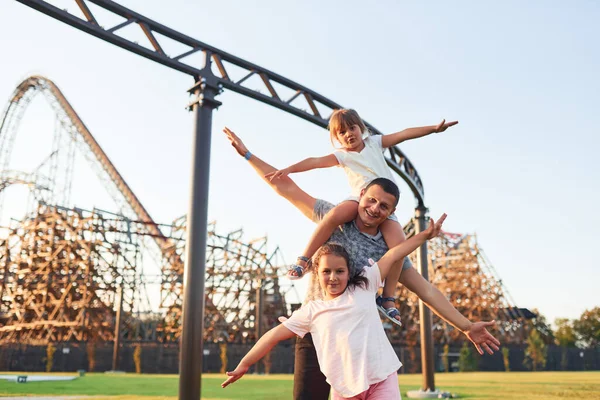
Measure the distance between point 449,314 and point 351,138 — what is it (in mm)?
841

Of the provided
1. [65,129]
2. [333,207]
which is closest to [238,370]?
[333,207]

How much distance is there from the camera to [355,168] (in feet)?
7.86

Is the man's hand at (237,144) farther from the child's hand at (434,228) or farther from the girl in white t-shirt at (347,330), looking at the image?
the child's hand at (434,228)

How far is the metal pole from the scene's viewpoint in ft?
14.9

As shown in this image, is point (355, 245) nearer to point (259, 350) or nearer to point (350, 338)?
point (350, 338)

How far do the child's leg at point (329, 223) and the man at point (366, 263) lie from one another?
46mm

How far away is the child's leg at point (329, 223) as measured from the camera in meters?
2.24

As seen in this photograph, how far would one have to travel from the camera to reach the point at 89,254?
71.8 ft

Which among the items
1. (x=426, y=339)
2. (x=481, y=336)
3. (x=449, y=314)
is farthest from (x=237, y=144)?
(x=426, y=339)

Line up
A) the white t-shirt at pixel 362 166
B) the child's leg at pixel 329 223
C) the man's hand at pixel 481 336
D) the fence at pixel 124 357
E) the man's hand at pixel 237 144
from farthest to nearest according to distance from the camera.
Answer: the fence at pixel 124 357, the man's hand at pixel 237 144, the white t-shirt at pixel 362 166, the child's leg at pixel 329 223, the man's hand at pixel 481 336

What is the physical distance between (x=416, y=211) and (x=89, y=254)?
1650cm

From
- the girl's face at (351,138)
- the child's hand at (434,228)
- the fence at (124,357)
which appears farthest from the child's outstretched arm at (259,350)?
the fence at (124,357)

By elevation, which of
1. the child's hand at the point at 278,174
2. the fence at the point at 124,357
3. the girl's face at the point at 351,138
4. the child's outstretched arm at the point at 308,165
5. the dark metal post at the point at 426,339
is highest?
the girl's face at the point at 351,138

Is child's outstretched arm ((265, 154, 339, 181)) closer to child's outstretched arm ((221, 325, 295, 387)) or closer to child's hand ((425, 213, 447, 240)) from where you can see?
child's hand ((425, 213, 447, 240))
